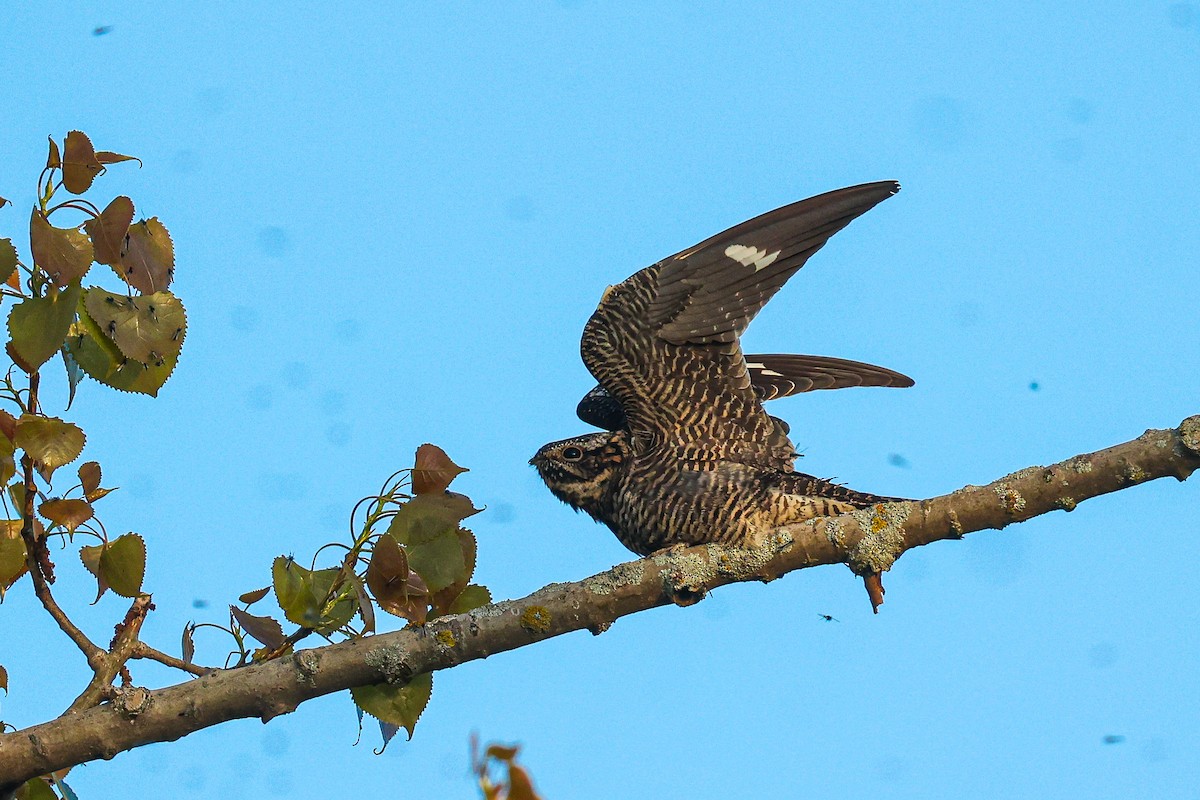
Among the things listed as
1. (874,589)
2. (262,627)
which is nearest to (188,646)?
(262,627)

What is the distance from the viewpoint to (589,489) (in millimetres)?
6070

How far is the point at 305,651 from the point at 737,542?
1.63 meters

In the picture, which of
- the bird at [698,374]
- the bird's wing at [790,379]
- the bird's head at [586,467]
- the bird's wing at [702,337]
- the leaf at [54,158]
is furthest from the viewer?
the bird's wing at [790,379]

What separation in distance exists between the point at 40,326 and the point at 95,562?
2.21 ft

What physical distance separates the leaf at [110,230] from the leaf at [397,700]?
145 cm

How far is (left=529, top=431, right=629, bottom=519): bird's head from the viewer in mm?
6027

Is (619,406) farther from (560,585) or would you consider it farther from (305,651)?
(305,651)

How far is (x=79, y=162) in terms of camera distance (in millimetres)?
3031

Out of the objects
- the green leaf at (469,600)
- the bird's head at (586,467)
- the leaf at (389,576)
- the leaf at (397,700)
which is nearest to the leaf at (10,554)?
the leaf at (389,576)

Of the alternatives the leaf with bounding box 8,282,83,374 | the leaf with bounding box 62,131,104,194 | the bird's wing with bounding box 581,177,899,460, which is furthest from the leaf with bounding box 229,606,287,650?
the bird's wing with bounding box 581,177,899,460

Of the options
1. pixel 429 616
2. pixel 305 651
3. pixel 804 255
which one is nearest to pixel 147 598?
pixel 305 651

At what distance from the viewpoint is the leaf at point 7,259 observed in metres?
3.04

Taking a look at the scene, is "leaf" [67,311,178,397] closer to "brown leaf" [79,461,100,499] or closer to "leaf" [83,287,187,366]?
"leaf" [83,287,187,366]

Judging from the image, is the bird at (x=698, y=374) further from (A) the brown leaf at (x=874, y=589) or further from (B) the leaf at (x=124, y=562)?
(B) the leaf at (x=124, y=562)
